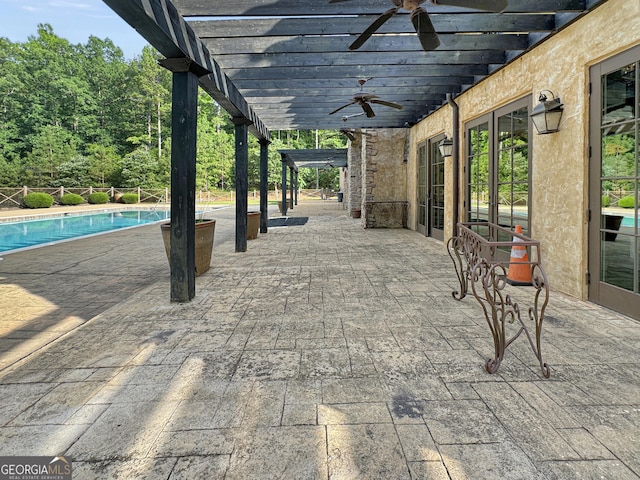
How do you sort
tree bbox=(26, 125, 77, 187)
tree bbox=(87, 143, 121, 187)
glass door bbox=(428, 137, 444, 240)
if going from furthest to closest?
tree bbox=(87, 143, 121, 187), tree bbox=(26, 125, 77, 187), glass door bbox=(428, 137, 444, 240)

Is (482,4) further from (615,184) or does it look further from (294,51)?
(294,51)

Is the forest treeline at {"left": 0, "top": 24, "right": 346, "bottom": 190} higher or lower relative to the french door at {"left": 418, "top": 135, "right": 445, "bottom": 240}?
higher

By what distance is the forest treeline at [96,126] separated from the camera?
1017 inches

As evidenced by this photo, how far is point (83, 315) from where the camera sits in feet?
10.5

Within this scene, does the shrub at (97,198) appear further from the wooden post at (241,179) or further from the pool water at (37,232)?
the wooden post at (241,179)

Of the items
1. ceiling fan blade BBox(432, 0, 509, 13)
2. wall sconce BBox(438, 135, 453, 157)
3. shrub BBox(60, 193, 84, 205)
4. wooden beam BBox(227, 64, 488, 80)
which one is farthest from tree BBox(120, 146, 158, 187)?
ceiling fan blade BBox(432, 0, 509, 13)

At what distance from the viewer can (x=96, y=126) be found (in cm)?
3125

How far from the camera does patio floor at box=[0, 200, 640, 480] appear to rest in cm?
141

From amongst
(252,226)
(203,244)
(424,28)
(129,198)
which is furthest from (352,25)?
(129,198)

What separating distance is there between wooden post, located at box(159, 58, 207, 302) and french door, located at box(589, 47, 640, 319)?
3.66 m

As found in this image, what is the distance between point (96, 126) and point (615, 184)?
36.2 meters

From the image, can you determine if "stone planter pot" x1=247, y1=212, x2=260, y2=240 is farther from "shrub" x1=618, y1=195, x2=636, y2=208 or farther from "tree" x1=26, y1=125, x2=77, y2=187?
"tree" x1=26, y1=125, x2=77, y2=187

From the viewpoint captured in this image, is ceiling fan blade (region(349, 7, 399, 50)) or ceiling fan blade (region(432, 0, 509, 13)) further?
ceiling fan blade (region(349, 7, 399, 50))

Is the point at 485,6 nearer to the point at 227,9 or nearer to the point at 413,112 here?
the point at 227,9
